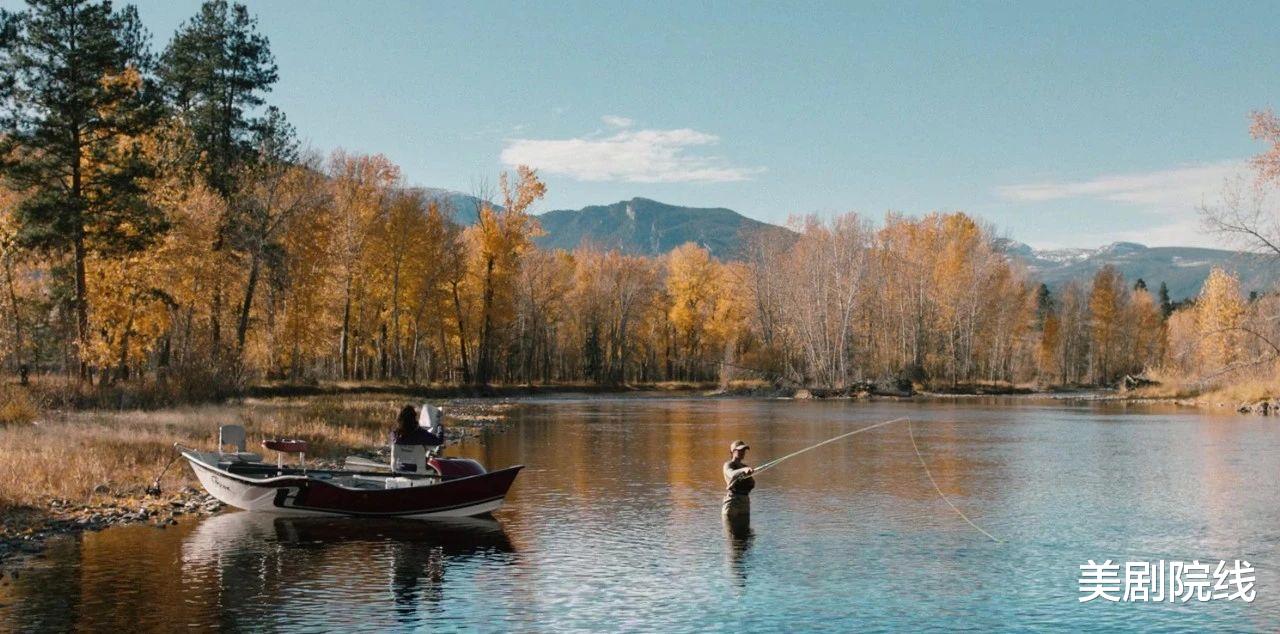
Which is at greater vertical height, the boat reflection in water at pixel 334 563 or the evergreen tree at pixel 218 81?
the evergreen tree at pixel 218 81

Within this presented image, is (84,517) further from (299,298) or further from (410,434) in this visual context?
(299,298)

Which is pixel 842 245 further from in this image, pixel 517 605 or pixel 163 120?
pixel 517 605

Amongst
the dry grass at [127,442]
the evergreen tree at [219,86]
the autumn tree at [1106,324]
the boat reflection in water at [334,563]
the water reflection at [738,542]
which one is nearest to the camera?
the boat reflection in water at [334,563]

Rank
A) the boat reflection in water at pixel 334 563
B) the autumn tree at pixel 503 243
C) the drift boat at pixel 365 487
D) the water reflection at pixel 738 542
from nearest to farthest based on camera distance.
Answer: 1. the boat reflection in water at pixel 334 563
2. the water reflection at pixel 738 542
3. the drift boat at pixel 365 487
4. the autumn tree at pixel 503 243

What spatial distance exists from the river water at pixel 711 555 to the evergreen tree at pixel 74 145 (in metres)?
19.5

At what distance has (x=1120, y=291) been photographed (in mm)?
142250

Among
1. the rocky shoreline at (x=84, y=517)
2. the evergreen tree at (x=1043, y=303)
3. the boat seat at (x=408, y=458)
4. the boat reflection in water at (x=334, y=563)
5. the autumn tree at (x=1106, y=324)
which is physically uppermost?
the evergreen tree at (x=1043, y=303)

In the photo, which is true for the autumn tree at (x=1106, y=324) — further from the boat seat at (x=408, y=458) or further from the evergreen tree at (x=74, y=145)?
the boat seat at (x=408, y=458)

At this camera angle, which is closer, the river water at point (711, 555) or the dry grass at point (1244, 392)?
the river water at point (711, 555)

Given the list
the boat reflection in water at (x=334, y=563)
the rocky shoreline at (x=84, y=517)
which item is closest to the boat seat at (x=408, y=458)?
the boat reflection in water at (x=334, y=563)

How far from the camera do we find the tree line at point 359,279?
42188 mm

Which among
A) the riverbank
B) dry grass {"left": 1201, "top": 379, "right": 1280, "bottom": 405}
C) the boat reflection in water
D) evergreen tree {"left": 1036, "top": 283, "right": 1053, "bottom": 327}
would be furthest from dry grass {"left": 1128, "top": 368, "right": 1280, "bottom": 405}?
Answer: evergreen tree {"left": 1036, "top": 283, "right": 1053, "bottom": 327}

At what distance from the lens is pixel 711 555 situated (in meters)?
19.1

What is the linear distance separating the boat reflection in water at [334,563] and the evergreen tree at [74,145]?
22.7 meters
